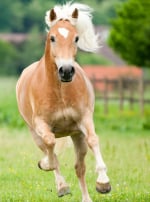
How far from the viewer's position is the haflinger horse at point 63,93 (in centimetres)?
1051

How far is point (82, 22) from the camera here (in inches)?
441

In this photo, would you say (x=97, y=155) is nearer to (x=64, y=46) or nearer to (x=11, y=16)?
(x=64, y=46)

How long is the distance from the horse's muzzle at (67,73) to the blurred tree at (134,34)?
985 inches

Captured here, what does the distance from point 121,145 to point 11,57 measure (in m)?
74.4

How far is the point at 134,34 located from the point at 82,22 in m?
25.0

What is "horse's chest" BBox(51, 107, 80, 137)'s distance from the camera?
35.8ft

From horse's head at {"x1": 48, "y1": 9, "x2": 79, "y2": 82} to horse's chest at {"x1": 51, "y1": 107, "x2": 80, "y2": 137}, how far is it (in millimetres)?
653

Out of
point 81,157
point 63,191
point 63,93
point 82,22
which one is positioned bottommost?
point 63,191

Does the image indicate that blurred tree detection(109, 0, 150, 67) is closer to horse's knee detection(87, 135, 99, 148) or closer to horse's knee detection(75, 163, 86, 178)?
horse's knee detection(75, 163, 86, 178)

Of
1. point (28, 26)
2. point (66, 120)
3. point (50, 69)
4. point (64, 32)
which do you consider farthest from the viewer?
point (28, 26)

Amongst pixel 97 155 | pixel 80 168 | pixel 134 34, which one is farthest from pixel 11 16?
pixel 97 155

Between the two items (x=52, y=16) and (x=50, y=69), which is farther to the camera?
(x=50, y=69)

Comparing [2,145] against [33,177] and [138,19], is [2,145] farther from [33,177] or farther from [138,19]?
[138,19]

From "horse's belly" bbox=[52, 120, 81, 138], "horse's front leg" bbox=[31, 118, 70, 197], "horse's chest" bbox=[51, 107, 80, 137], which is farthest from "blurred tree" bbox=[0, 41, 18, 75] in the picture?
"horse's chest" bbox=[51, 107, 80, 137]
